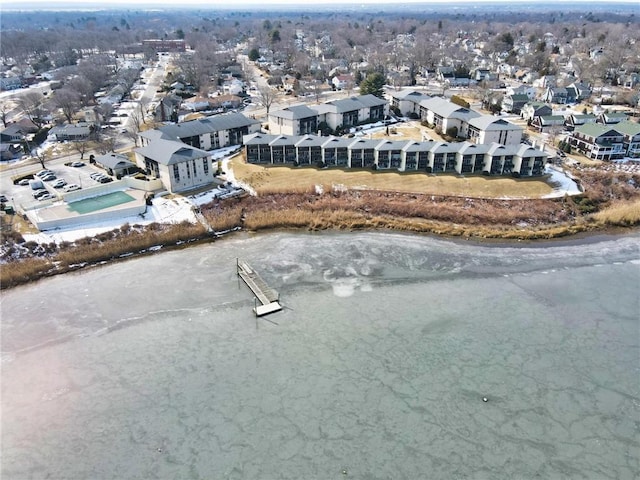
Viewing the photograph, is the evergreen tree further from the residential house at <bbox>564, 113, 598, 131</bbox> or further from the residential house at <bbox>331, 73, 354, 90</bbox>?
the residential house at <bbox>564, 113, 598, 131</bbox>

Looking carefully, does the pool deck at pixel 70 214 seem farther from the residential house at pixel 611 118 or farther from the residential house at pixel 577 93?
the residential house at pixel 577 93

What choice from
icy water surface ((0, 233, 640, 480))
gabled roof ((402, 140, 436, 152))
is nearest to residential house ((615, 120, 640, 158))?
gabled roof ((402, 140, 436, 152))

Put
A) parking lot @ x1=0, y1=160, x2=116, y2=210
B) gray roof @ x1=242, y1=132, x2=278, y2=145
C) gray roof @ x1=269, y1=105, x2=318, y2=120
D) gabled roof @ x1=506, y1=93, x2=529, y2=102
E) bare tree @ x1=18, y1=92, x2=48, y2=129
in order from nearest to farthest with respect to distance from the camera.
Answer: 1. parking lot @ x1=0, y1=160, x2=116, y2=210
2. gray roof @ x1=242, y1=132, x2=278, y2=145
3. gray roof @ x1=269, y1=105, x2=318, y2=120
4. bare tree @ x1=18, y1=92, x2=48, y2=129
5. gabled roof @ x1=506, y1=93, x2=529, y2=102

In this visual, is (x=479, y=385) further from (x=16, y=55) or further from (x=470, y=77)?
(x=16, y=55)

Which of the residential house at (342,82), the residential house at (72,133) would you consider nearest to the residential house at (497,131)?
the residential house at (342,82)

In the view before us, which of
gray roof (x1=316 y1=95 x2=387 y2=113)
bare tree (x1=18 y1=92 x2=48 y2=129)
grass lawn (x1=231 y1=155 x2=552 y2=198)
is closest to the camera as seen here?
grass lawn (x1=231 y1=155 x2=552 y2=198)

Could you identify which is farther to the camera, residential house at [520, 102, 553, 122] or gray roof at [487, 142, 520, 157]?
residential house at [520, 102, 553, 122]

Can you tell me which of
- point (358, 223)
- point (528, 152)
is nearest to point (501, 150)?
point (528, 152)

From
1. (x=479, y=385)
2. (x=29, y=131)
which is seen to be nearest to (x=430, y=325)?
(x=479, y=385)
